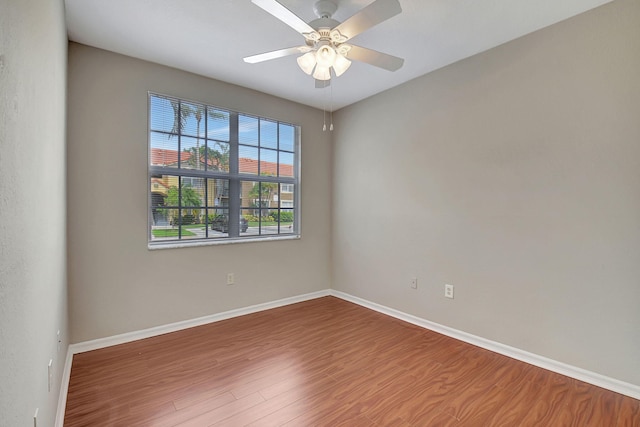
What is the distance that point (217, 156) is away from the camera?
10.4ft

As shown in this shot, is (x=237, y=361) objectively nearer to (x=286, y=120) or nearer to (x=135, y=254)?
(x=135, y=254)

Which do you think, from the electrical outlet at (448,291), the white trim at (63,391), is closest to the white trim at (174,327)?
the white trim at (63,391)

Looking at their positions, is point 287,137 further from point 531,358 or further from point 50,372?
point 531,358

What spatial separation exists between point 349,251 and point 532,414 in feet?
7.78

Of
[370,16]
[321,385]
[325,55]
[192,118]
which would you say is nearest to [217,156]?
[192,118]

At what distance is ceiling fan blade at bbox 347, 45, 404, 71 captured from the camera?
1.84m

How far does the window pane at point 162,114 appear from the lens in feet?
9.07

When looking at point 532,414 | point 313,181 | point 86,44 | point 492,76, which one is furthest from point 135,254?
point 492,76

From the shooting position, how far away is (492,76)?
246cm

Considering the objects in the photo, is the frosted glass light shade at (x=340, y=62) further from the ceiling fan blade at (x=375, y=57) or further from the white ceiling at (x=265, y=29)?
the white ceiling at (x=265, y=29)

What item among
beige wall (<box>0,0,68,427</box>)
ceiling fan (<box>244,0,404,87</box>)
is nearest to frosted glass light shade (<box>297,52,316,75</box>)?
ceiling fan (<box>244,0,404,87</box>)

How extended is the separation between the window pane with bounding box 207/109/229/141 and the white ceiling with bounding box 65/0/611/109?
0.41m

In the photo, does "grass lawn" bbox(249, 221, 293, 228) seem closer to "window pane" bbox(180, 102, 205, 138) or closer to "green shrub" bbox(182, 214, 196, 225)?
"green shrub" bbox(182, 214, 196, 225)

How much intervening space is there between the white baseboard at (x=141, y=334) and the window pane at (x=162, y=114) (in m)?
1.90
